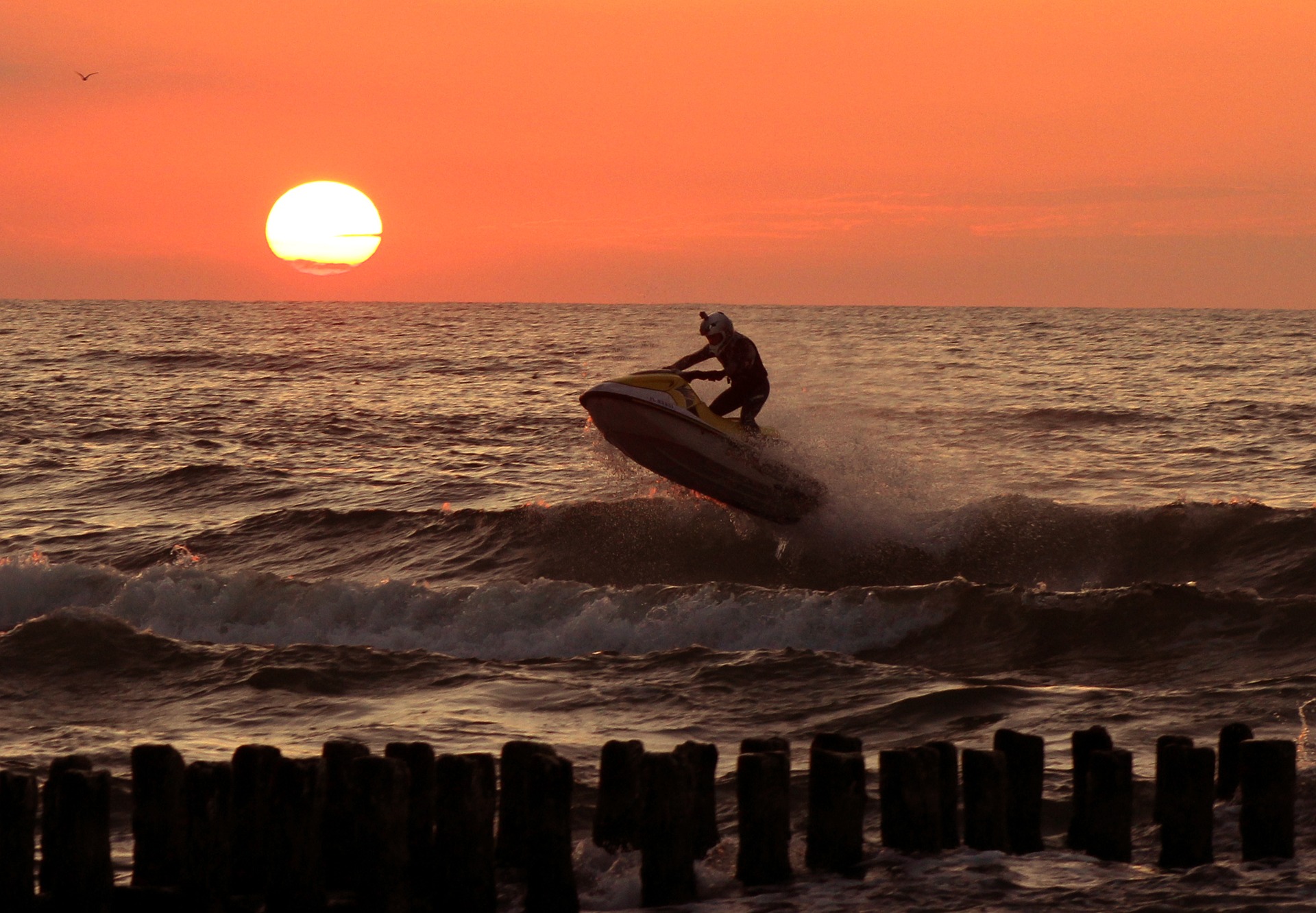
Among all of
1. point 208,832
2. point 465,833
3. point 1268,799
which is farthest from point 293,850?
point 1268,799

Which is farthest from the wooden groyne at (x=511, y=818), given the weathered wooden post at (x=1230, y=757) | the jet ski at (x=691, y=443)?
the jet ski at (x=691, y=443)

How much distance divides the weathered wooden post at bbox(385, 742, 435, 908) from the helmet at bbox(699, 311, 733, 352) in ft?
29.4

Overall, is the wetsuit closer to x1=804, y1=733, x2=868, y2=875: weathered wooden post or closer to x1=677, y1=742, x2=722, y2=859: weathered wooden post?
x1=677, y1=742, x2=722, y2=859: weathered wooden post

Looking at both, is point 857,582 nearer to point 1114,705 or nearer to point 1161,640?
point 1161,640

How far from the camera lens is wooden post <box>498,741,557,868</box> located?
5.76m

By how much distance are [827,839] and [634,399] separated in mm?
8653

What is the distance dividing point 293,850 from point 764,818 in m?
1.88

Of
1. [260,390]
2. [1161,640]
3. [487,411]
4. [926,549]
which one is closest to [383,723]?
[1161,640]

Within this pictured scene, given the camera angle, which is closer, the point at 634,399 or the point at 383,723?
the point at 383,723

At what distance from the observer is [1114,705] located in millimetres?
8812

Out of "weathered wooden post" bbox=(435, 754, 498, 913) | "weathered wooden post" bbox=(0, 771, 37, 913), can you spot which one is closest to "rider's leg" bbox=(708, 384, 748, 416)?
"weathered wooden post" bbox=(435, 754, 498, 913)

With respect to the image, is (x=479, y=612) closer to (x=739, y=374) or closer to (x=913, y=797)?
(x=739, y=374)

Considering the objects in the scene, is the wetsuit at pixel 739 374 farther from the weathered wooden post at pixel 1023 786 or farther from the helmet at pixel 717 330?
the weathered wooden post at pixel 1023 786

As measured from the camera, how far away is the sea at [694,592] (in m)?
8.12
